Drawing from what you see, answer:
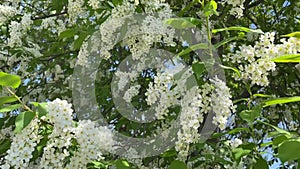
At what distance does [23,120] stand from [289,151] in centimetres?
108

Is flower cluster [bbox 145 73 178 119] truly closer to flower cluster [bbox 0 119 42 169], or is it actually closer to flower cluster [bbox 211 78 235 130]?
flower cluster [bbox 211 78 235 130]

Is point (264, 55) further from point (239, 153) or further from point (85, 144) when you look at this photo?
point (85, 144)

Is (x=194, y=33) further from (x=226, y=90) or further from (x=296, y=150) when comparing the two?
(x=296, y=150)

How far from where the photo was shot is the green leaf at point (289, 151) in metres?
1.64

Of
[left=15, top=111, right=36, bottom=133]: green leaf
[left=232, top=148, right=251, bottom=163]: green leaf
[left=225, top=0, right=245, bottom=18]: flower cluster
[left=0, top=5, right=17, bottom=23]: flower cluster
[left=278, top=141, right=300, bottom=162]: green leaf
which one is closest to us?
[left=278, top=141, right=300, bottom=162]: green leaf

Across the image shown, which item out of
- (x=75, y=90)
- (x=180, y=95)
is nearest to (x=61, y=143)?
(x=180, y=95)

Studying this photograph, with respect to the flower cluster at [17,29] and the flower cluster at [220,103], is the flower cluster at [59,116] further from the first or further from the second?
the flower cluster at [17,29]

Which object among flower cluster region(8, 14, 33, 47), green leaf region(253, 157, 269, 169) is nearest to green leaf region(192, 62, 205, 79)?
green leaf region(253, 157, 269, 169)

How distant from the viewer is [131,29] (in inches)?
116

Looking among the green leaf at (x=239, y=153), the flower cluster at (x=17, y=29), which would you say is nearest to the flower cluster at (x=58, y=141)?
the green leaf at (x=239, y=153)

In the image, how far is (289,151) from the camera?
5.41ft

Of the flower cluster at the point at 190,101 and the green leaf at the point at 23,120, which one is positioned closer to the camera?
the green leaf at the point at 23,120

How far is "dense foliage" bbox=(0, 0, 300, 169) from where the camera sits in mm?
2002

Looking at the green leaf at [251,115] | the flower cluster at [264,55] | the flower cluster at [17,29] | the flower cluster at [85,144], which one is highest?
the flower cluster at [17,29]
